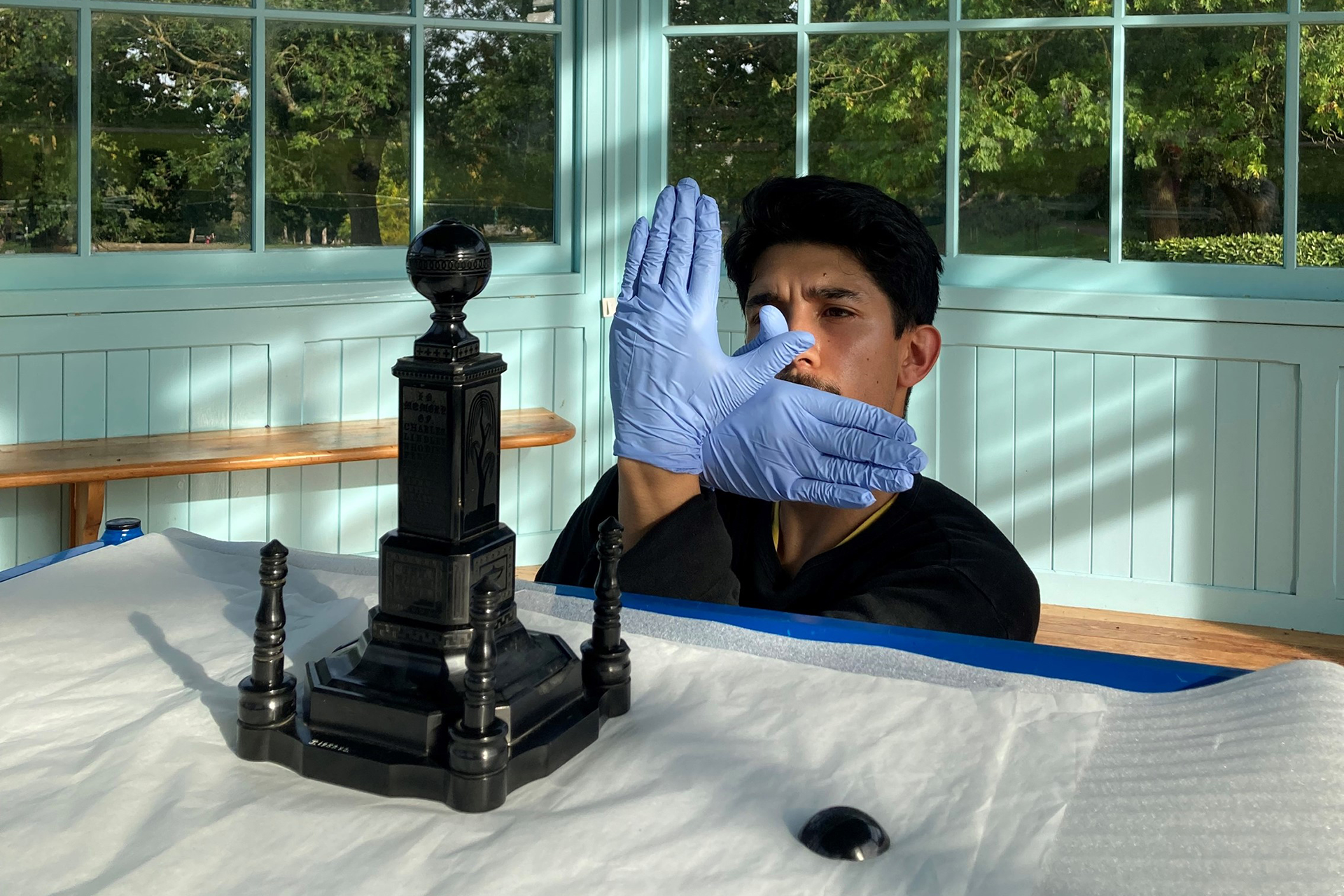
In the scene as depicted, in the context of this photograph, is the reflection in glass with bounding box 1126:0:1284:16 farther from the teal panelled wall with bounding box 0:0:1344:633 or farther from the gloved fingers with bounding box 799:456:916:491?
the gloved fingers with bounding box 799:456:916:491

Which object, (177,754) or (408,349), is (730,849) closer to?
(177,754)

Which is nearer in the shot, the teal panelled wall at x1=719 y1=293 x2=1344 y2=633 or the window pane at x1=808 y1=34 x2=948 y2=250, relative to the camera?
the teal panelled wall at x1=719 y1=293 x2=1344 y2=633

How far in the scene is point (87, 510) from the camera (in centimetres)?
272

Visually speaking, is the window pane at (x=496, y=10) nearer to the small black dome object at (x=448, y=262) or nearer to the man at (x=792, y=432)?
the man at (x=792, y=432)

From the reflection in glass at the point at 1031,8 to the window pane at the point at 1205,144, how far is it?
0.11 meters

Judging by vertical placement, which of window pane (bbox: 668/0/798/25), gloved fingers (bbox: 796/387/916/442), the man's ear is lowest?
gloved fingers (bbox: 796/387/916/442)

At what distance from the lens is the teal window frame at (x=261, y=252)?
2.96 m

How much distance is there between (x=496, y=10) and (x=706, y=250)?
270 cm

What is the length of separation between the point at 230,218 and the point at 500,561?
2.77m

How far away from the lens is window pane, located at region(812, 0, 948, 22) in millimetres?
3348

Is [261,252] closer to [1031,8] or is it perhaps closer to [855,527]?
[1031,8]

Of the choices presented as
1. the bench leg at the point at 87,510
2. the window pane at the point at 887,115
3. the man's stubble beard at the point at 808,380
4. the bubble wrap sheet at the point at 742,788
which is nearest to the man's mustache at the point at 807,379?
the man's stubble beard at the point at 808,380

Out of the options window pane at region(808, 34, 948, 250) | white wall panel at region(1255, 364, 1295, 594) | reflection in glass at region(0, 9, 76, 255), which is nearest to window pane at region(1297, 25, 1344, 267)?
white wall panel at region(1255, 364, 1295, 594)

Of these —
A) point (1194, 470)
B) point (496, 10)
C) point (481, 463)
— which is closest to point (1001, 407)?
point (1194, 470)
